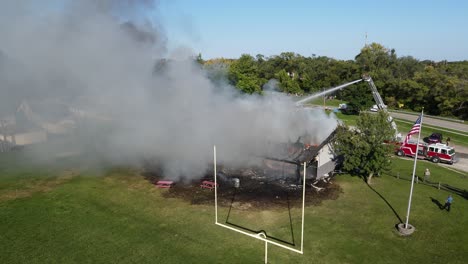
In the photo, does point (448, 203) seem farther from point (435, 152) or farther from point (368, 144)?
point (435, 152)

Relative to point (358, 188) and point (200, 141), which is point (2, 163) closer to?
point (200, 141)

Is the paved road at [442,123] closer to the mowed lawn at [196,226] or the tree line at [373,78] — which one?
the tree line at [373,78]

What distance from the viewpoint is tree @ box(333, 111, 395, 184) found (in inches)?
881

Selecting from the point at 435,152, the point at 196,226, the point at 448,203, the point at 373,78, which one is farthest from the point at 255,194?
the point at 373,78

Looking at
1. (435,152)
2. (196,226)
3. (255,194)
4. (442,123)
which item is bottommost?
(196,226)

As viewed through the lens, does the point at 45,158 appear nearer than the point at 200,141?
No

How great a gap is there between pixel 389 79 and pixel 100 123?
6063 cm

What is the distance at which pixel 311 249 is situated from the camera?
1516cm

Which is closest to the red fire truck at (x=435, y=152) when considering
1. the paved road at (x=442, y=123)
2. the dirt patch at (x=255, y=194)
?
the dirt patch at (x=255, y=194)

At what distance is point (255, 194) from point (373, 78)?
60307 mm

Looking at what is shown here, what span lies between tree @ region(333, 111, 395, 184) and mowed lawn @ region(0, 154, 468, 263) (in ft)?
4.99

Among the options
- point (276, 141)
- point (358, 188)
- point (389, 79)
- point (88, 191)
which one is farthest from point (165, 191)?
point (389, 79)

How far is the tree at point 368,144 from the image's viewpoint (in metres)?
22.4

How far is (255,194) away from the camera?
69.8 feet
